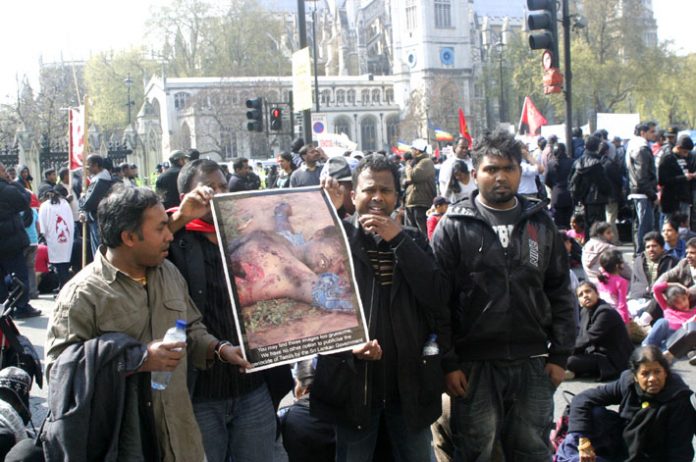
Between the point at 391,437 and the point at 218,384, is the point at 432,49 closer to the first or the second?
the point at 391,437

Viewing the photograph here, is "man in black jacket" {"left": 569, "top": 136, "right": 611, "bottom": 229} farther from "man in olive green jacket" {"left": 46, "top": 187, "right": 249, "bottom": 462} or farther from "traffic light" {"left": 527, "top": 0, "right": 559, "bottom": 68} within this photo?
"man in olive green jacket" {"left": 46, "top": 187, "right": 249, "bottom": 462}

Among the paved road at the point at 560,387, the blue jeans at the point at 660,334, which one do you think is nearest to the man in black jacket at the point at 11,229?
the paved road at the point at 560,387

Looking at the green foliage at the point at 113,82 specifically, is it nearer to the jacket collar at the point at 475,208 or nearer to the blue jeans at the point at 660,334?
the blue jeans at the point at 660,334

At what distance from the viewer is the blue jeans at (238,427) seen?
338cm

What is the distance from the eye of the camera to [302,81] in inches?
513

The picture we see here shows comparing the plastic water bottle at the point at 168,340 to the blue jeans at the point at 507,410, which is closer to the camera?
the plastic water bottle at the point at 168,340

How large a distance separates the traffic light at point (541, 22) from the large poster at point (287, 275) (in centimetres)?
767

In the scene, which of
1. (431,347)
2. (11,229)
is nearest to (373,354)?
(431,347)

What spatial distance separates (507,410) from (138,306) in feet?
5.87

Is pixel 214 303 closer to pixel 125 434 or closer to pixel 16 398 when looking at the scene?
pixel 125 434

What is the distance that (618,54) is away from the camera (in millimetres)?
55750

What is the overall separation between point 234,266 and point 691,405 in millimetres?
3080

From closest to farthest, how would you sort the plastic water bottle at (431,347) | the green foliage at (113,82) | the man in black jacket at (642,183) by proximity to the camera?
the plastic water bottle at (431,347) < the man in black jacket at (642,183) < the green foliage at (113,82)

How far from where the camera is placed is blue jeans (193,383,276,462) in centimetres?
338
